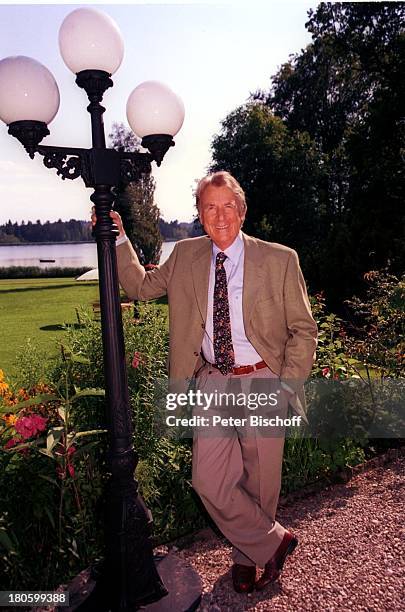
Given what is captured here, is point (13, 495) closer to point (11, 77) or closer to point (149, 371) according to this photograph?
point (149, 371)

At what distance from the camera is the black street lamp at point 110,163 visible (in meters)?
2.67

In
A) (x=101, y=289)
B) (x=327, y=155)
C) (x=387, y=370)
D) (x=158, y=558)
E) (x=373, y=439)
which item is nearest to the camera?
(x=101, y=289)

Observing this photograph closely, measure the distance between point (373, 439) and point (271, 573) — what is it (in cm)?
224

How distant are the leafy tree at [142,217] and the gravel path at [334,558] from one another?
16.8m

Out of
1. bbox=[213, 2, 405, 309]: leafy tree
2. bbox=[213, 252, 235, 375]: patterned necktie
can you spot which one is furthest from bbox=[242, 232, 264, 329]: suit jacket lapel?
bbox=[213, 2, 405, 309]: leafy tree

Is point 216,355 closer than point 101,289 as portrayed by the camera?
No

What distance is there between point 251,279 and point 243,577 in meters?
1.69

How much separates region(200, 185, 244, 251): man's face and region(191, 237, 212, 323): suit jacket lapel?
0.46 feet

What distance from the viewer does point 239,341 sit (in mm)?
3203

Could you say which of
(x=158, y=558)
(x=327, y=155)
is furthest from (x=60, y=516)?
(x=327, y=155)

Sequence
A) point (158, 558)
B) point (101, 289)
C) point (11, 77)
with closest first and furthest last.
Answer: point (11, 77), point (101, 289), point (158, 558)

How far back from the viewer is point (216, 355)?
321cm

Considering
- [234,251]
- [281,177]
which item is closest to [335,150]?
[281,177]

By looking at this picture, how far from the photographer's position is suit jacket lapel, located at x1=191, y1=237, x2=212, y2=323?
323 centimetres
